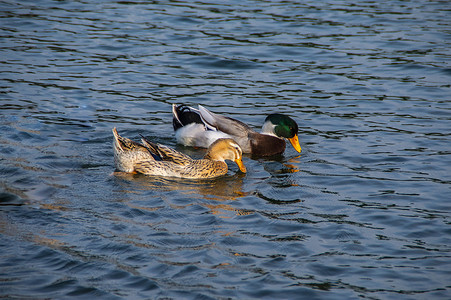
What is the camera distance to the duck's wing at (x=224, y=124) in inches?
433

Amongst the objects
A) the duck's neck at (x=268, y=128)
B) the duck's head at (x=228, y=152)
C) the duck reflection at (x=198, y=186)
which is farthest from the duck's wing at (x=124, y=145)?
the duck's neck at (x=268, y=128)

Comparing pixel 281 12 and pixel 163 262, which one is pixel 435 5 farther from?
pixel 163 262

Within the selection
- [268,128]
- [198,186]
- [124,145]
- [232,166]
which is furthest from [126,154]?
[268,128]

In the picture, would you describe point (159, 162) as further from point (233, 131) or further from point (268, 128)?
point (268, 128)

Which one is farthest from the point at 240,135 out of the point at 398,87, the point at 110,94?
the point at 398,87

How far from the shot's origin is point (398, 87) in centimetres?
1355

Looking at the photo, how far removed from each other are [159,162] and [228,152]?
3.55 ft

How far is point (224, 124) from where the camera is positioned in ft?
36.2

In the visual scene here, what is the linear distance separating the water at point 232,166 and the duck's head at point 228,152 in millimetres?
236

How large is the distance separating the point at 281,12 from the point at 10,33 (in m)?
7.17

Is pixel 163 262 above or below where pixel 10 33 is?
below

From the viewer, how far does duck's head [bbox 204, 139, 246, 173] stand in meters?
9.78

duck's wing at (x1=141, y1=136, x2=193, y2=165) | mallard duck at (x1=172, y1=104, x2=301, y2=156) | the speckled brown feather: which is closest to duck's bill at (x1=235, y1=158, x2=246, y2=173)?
duck's wing at (x1=141, y1=136, x2=193, y2=165)

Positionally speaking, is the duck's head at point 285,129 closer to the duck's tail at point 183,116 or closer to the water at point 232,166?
the water at point 232,166
